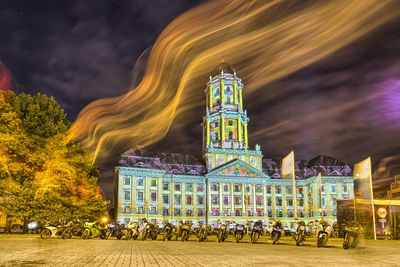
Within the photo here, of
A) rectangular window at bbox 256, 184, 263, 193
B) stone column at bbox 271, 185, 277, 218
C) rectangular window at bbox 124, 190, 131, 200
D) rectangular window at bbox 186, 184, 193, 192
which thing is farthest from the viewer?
stone column at bbox 271, 185, 277, 218

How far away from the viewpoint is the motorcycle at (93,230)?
1163 inches

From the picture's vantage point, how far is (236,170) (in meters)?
92.7

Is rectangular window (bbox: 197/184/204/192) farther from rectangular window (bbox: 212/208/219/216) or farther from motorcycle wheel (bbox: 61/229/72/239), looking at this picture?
motorcycle wheel (bbox: 61/229/72/239)

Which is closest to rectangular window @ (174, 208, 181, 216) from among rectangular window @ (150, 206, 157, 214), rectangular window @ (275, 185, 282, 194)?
rectangular window @ (150, 206, 157, 214)

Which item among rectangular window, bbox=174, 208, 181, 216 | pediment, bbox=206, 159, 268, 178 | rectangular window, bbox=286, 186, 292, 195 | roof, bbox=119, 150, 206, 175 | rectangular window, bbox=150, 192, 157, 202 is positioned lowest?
rectangular window, bbox=174, 208, 181, 216

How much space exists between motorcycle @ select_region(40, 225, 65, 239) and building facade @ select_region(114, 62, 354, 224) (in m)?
54.3

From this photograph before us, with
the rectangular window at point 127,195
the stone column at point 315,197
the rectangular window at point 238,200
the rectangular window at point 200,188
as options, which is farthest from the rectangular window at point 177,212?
the stone column at point 315,197

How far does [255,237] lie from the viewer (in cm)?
2875

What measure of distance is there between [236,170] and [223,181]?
4.34m

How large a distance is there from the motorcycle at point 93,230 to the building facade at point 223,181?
53.7 metres

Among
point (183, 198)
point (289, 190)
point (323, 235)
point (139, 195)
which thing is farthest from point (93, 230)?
point (289, 190)

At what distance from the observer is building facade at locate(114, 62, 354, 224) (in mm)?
88375

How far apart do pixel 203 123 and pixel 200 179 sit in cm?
2118

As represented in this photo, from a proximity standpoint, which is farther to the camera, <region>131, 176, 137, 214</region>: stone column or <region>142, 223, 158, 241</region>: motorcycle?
<region>131, 176, 137, 214</region>: stone column
